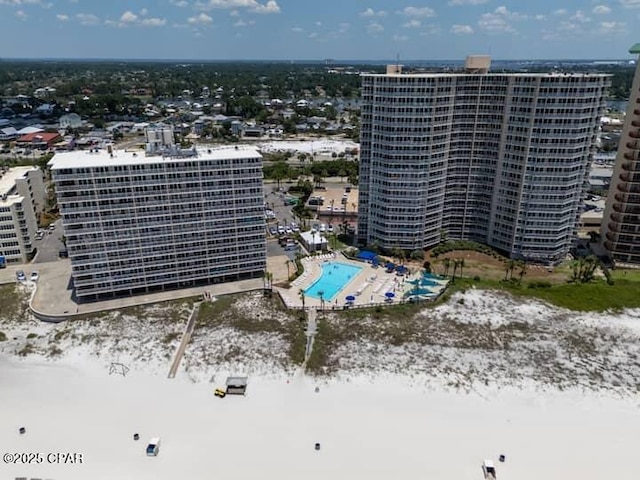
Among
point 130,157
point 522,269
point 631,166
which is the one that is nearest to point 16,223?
point 130,157

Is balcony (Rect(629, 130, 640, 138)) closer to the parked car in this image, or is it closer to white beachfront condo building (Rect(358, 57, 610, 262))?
white beachfront condo building (Rect(358, 57, 610, 262))

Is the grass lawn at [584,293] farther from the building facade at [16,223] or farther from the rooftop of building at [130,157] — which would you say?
the building facade at [16,223]

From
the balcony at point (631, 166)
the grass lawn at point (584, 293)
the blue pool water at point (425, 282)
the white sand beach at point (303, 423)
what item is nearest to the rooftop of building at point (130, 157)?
the white sand beach at point (303, 423)

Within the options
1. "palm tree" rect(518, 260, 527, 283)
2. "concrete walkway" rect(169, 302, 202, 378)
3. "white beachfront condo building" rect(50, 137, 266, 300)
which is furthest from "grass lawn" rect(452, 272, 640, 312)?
"concrete walkway" rect(169, 302, 202, 378)

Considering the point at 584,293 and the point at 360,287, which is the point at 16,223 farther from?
the point at 584,293

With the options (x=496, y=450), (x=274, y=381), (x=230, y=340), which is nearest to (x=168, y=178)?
(x=230, y=340)

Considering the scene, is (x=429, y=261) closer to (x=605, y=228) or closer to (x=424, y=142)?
(x=424, y=142)
